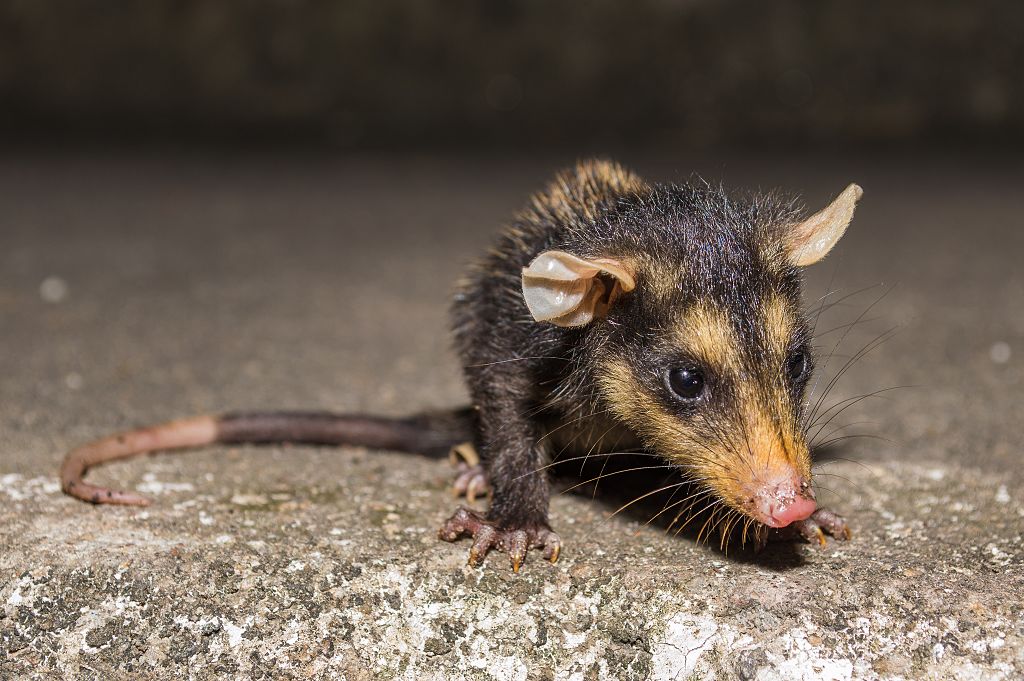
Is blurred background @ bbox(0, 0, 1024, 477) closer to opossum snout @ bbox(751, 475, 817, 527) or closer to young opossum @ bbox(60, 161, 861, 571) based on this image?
young opossum @ bbox(60, 161, 861, 571)

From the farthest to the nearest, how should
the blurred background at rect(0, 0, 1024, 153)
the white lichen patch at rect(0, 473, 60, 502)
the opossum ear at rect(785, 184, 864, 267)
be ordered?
the blurred background at rect(0, 0, 1024, 153) < the white lichen patch at rect(0, 473, 60, 502) < the opossum ear at rect(785, 184, 864, 267)

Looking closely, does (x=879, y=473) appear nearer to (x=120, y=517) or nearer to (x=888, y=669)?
(x=888, y=669)

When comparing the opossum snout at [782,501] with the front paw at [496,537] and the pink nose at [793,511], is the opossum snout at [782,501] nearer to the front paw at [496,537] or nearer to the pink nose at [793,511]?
the pink nose at [793,511]

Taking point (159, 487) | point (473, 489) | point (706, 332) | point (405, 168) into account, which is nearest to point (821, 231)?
point (706, 332)

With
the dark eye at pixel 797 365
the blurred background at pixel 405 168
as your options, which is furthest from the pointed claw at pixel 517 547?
the blurred background at pixel 405 168

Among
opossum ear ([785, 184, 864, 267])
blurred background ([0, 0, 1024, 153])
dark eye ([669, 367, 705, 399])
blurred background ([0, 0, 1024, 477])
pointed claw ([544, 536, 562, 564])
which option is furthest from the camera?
blurred background ([0, 0, 1024, 153])

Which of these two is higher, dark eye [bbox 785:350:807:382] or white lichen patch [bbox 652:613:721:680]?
dark eye [bbox 785:350:807:382]

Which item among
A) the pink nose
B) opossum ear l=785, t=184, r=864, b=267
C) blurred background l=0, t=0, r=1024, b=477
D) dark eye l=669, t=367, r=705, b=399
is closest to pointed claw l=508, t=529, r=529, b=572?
dark eye l=669, t=367, r=705, b=399

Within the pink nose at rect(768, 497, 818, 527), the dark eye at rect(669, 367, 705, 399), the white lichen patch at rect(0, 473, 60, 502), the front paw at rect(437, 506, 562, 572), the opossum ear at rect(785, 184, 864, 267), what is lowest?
the white lichen patch at rect(0, 473, 60, 502)
